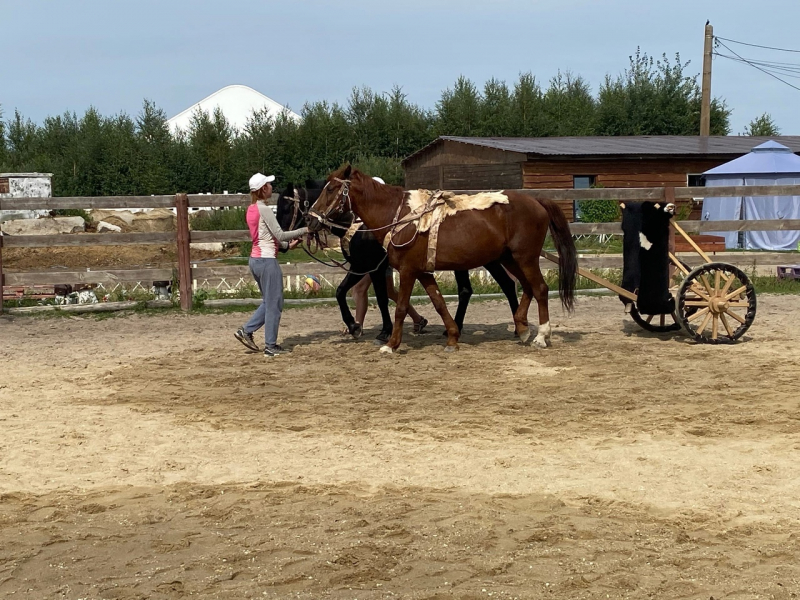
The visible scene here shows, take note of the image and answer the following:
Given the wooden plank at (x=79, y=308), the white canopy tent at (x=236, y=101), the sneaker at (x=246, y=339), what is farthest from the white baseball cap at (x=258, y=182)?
the white canopy tent at (x=236, y=101)

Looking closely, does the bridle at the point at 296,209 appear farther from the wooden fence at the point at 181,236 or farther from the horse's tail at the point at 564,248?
the wooden fence at the point at 181,236

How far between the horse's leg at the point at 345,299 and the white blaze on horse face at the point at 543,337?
2.01m

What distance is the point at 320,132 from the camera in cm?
4403

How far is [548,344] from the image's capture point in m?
10.2

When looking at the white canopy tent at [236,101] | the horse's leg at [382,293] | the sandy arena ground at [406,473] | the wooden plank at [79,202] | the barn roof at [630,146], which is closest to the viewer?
the sandy arena ground at [406,473]

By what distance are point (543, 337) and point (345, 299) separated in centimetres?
222

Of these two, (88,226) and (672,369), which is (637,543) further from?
(88,226)

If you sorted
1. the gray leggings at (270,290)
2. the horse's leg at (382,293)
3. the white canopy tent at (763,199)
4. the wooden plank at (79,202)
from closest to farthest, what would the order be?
the gray leggings at (270,290)
the horse's leg at (382,293)
the wooden plank at (79,202)
the white canopy tent at (763,199)

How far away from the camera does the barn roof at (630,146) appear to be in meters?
30.4

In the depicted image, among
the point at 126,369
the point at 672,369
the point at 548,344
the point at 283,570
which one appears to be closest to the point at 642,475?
the point at 283,570

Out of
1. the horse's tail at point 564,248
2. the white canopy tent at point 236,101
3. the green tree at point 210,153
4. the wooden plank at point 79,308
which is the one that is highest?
the white canopy tent at point 236,101

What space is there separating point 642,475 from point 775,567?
144cm

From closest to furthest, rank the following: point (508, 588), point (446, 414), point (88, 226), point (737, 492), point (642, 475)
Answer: point (508, 588), point (737, 492), point (642, 475), point (446, 414), point (88, 226)

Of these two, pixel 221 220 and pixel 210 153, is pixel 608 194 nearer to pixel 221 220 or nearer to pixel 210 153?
pixel 221 220
